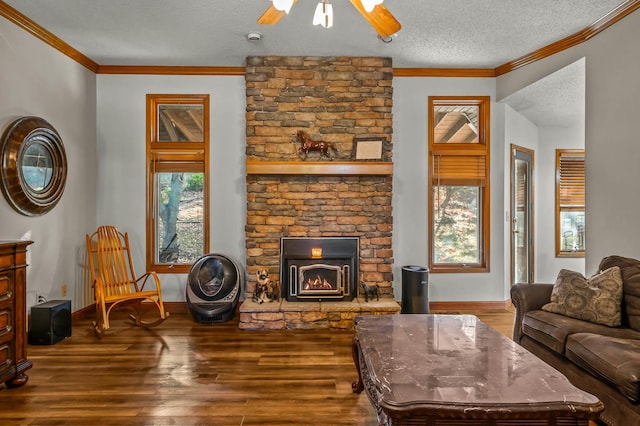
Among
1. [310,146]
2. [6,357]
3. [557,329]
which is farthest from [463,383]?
[310,146]

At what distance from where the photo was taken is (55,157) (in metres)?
4.07

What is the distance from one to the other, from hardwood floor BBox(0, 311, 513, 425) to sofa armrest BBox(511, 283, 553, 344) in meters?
1.12

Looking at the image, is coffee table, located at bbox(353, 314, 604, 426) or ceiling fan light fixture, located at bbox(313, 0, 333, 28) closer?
coffee table, located at bbox(353, 314, 604, 426)

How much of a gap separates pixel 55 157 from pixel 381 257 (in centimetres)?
353

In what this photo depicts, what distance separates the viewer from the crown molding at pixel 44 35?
11.5 ft

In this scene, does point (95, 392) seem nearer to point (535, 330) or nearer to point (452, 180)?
point (535, 330)

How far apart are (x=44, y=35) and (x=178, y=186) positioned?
6.44 ft

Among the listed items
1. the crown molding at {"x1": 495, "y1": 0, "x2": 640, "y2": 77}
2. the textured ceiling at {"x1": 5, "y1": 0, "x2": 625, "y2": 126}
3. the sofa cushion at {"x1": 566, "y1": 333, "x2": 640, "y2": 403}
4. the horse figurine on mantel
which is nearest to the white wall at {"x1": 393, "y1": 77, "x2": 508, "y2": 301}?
the textured ceiling at {"x1": 5, "y1": 0, "x2": 625, "y2": 126}

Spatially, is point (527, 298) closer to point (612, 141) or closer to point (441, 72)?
point (612, 141)

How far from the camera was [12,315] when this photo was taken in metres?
2.83

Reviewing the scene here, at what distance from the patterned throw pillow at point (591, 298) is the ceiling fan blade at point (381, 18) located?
2.12 metres

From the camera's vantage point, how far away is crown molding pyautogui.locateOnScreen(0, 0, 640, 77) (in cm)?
347

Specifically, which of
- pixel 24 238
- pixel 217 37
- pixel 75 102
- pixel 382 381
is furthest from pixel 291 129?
pixel 382 381

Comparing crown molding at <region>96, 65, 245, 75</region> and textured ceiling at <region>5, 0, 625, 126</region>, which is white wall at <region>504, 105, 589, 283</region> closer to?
textured ceiling at <region>5, 0, 625, 126</region>
